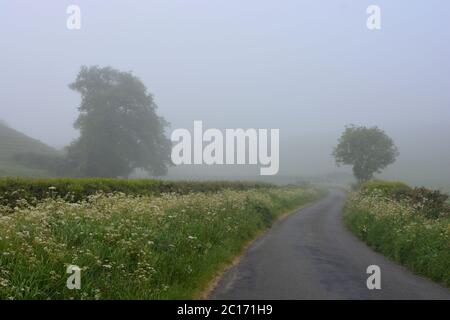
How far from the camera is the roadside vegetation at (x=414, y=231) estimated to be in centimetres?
1430

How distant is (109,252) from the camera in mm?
9891

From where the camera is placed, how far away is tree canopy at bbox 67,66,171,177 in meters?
63.7

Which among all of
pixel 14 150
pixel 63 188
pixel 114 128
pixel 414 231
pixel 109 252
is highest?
pixel 114 128

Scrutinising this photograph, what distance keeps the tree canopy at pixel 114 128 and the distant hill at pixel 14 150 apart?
269 inches

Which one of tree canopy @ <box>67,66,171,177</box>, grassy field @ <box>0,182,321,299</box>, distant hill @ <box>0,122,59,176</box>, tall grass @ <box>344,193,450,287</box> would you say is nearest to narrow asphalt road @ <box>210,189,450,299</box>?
tall grass @ <box>344,193,450,287</box>

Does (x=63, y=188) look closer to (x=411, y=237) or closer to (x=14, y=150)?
(x=411, y=237)

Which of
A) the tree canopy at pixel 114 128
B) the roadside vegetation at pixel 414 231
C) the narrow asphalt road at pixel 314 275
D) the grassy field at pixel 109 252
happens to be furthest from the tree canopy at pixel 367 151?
the grassy field at pixel 109 252

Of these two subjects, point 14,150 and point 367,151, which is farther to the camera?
point 367,151

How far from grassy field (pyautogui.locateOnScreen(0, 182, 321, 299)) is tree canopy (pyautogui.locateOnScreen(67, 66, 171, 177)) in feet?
163

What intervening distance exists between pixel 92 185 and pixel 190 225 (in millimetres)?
9487

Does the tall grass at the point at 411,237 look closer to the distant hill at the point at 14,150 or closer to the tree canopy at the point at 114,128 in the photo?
the distant hill at the point at 14,150

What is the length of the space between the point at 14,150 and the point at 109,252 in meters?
60.3

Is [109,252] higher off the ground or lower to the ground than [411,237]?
higher

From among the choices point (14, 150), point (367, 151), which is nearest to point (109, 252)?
point (14, 150)
